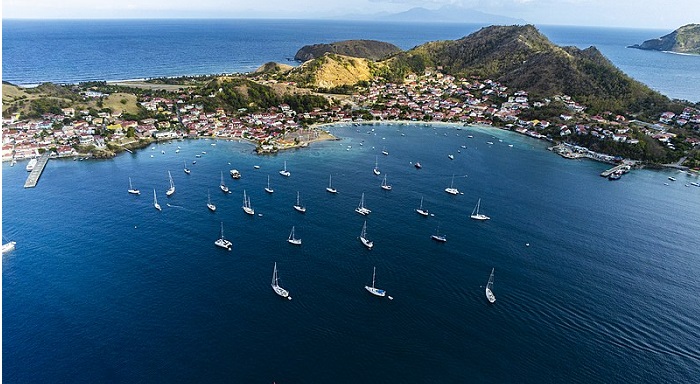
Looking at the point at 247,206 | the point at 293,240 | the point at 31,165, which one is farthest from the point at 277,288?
the point at 31,165

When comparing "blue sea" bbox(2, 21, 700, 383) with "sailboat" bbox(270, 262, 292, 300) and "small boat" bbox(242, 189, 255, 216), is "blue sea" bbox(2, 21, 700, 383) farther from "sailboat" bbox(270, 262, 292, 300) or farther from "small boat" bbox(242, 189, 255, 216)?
"small boat" bbox(242, 189, 255, 216)

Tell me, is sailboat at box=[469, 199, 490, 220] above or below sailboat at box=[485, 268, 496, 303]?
above

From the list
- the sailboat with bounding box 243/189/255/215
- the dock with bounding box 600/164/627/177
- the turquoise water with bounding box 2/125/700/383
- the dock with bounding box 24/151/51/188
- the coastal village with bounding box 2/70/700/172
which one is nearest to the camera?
the turquoise water with bounding box 2/125/700/383

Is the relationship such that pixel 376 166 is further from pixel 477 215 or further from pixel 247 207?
pixel 247 207

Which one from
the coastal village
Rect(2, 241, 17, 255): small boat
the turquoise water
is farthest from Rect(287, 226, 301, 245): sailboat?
the coastal village

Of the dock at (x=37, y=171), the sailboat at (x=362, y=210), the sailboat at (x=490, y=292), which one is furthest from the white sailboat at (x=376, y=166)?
Result: the dock at (x=37, y=171)
